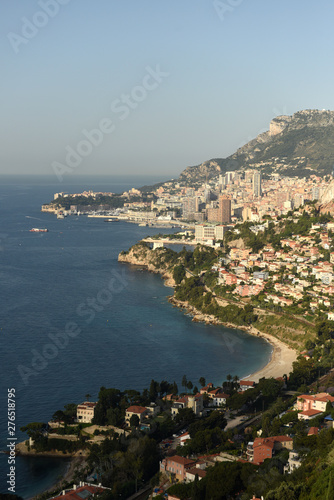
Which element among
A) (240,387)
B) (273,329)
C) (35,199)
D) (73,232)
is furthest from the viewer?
(35,199)

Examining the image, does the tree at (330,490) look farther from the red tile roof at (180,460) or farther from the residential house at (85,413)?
the residential house at (85,413)

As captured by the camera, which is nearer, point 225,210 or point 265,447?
point 265,447

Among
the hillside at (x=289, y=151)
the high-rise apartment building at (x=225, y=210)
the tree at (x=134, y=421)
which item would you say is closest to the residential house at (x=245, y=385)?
the tree at (x=134, y=421)

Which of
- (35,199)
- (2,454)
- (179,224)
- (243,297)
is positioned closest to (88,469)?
(2,454)

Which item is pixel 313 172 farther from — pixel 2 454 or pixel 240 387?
pixel 2 454

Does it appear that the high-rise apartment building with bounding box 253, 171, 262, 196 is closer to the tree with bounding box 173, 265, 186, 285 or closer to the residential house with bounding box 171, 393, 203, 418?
the tree with bounding box 173, 265, 186, 285

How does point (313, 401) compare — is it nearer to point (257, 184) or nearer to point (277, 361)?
point (277, 361)

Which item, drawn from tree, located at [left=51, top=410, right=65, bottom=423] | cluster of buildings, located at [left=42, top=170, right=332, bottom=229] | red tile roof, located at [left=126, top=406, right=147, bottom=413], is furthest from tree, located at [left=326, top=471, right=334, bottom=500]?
cluster of buildings, located at [left=42, top=170, right=332, bottom=229]

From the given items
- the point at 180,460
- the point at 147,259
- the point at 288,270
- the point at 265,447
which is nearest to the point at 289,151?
the point at 147,259
